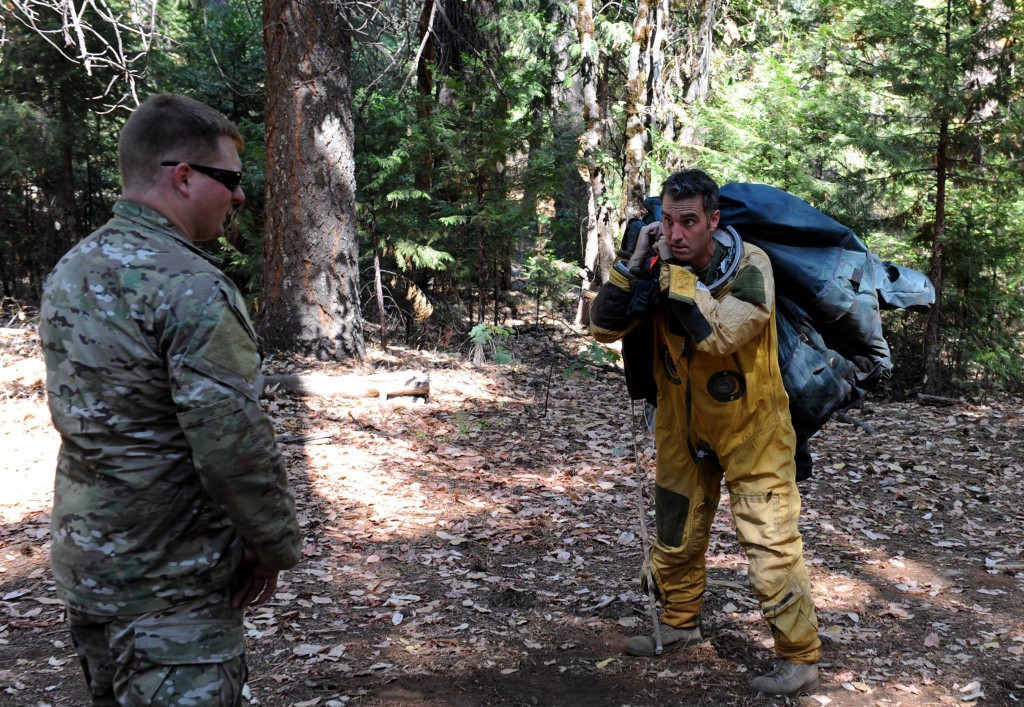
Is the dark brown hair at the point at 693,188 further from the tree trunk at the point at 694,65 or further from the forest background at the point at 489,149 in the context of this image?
the tree trunk at the point at 694,65

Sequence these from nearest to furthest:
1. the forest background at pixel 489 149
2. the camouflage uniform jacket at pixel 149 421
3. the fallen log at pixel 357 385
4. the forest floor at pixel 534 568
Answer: the camouflage uniform jacket at pixel 149 421 < the forest floor at pixel 534 568 < the fallen log at pixel 357 385 < the forest background at pixel 489 149

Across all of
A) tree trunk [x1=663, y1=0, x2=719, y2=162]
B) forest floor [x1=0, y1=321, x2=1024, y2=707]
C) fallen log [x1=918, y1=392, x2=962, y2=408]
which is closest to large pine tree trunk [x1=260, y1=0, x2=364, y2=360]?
forest floor [x1=0, y1=321, x2=1024, y2=707]

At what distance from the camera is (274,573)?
2.37 m

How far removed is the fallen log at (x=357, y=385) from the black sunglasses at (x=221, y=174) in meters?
6.60

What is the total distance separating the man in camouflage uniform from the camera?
2.11 metres

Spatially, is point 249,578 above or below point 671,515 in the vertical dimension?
above

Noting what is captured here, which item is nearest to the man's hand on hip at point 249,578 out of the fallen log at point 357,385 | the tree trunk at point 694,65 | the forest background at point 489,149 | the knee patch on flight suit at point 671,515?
the knee patch on flight suit at point 671,515

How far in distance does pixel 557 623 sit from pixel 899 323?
887 centimetres

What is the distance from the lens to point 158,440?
2.17 m

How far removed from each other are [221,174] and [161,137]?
0.58ft

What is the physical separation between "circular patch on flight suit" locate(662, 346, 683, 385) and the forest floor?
4.98 ft

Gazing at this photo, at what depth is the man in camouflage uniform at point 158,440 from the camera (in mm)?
2107

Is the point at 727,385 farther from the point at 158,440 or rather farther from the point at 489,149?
the point at 489,149

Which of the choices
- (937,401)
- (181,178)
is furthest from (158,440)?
(937,401)
